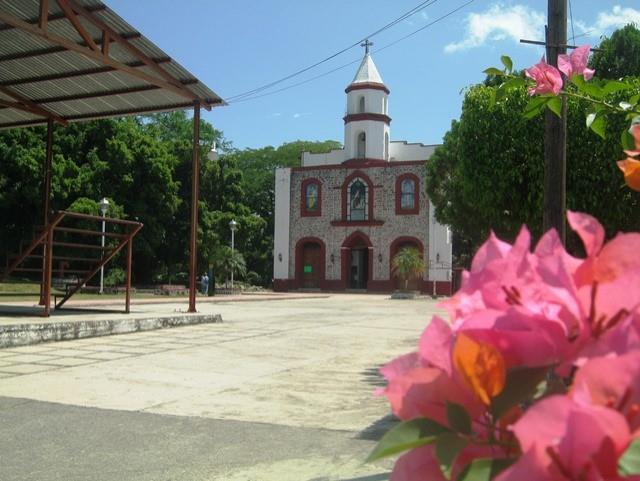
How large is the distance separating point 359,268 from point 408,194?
6010 mm

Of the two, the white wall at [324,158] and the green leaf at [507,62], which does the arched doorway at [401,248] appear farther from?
the green leaf at [507,62]


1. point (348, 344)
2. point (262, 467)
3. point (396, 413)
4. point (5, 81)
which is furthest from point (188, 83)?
point (396, 413)

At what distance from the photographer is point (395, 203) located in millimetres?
44656

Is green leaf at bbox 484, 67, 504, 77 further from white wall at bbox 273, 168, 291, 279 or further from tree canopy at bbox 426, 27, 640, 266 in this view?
white wall at bbox 273, 168, 291, 279

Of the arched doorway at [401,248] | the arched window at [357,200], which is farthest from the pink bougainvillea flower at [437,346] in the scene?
the arched window at [357,200]

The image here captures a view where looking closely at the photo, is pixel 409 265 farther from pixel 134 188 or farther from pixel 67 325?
pixel 67 325

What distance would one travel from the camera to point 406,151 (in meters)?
48.2

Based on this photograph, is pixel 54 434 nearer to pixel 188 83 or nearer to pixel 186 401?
pixel 186 401

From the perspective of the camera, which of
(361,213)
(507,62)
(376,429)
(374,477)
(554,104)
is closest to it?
(554,104)

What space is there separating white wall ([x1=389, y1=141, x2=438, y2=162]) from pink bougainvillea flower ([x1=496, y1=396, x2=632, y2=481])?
47719 millimetres

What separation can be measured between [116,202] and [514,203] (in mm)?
28251

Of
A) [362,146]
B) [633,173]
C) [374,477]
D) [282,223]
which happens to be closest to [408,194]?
[362,146]

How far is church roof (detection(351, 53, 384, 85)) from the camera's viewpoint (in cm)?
4603

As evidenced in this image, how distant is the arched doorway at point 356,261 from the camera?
45500mm
